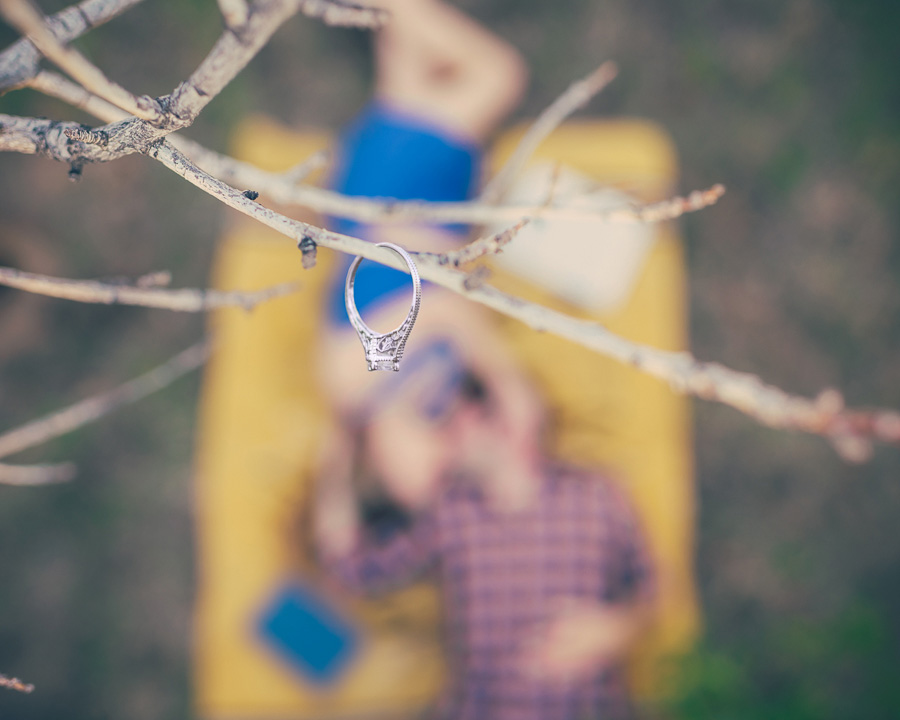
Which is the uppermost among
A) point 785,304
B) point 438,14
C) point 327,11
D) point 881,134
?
point 438,14

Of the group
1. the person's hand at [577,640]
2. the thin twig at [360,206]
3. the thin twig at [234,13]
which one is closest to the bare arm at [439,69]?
the thin twig at [360,206]

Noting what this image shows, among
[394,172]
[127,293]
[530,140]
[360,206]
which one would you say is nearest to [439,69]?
[394,172]

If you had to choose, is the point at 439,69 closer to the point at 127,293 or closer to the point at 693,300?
the point at 693,300

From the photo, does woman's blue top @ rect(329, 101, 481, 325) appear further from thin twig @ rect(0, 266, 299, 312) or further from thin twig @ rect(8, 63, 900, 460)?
thin twig @ rect(8, 63, 900, 460)

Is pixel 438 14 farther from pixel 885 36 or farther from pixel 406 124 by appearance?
pixel 885 36

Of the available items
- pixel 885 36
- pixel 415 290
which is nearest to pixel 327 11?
pixel 415 290

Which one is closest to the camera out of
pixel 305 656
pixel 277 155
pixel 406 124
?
pixel 406 124
